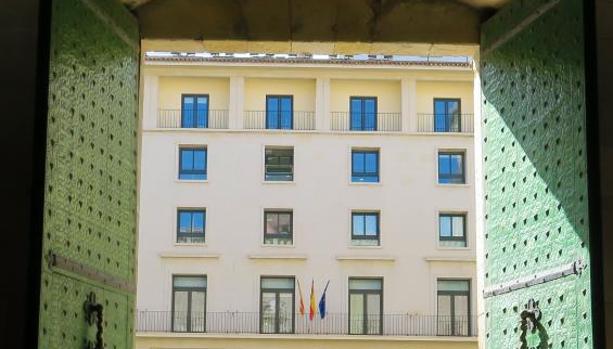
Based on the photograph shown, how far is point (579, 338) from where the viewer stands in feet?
20.7

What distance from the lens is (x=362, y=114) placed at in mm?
42188

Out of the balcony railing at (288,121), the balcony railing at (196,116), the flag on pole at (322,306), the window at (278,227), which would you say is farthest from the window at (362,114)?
the flag on pole at (322,306)

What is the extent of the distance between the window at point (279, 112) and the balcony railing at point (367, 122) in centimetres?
155

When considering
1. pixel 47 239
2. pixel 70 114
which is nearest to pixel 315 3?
pixel 70 114

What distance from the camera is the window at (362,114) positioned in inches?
1656

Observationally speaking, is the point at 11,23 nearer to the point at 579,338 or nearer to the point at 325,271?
the point at 579,338

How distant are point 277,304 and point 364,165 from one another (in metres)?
6.09

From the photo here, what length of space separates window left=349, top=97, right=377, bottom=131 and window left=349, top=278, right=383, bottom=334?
5589 millimetres

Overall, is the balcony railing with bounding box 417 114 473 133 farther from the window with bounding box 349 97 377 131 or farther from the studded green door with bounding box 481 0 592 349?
the studded green door with bounding box 481 0 592 349

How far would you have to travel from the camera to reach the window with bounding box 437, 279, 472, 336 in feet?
132

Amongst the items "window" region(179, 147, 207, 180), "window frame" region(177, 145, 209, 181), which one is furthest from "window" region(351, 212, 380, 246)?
"window" region(179, 147, 207, 180)

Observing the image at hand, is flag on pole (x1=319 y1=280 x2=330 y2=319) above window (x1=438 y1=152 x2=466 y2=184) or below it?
below

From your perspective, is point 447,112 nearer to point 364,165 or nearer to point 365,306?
point 364,165

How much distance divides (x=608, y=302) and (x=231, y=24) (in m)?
3.52
